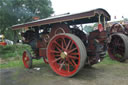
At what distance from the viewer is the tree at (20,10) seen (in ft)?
46.6

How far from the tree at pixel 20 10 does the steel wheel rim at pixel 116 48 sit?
10.6 metres

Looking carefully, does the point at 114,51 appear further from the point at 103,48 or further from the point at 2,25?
the point at 2,25

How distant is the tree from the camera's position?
1421cm

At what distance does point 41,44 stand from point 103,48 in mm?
2389

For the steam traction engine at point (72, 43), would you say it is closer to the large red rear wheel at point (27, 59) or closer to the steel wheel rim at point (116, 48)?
the large red rear wheel at point (27, 59)

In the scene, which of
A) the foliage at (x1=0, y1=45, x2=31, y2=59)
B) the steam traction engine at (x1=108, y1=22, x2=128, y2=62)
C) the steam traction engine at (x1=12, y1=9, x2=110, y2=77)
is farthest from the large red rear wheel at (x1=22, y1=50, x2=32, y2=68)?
the steam traction engine at (x1=108, y1=22, x2=128, y2=62)

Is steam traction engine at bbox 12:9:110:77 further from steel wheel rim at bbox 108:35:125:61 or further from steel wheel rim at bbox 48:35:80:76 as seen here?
steel wheel rim at bbox 108:35:125:61

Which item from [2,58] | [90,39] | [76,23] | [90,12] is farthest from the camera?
[2,58]

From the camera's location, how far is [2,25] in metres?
16.9

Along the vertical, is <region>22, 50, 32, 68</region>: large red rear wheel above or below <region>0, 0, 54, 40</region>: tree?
below

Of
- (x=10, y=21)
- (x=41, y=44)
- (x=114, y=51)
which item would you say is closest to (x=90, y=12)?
(x=41, y=44)

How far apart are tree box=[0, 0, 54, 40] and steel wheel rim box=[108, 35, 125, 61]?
10.6 metres

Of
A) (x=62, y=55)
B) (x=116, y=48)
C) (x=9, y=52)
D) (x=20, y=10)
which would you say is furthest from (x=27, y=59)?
(x=20, y=10)

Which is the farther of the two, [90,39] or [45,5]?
[45,5]
